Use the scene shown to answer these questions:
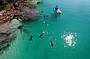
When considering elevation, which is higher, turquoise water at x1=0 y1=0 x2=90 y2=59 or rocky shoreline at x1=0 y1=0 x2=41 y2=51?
rocky shoreline at x1=0 y1=0 x2=41 y2=51

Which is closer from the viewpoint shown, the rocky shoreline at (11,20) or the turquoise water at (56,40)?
the turquoise water at (56,40)

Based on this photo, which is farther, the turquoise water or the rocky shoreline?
the rocky shoreline

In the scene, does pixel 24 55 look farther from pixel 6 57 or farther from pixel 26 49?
pixel 6 57

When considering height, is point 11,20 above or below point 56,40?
above

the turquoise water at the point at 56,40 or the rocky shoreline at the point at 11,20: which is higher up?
the rocky shoreline at the point at 11,20
